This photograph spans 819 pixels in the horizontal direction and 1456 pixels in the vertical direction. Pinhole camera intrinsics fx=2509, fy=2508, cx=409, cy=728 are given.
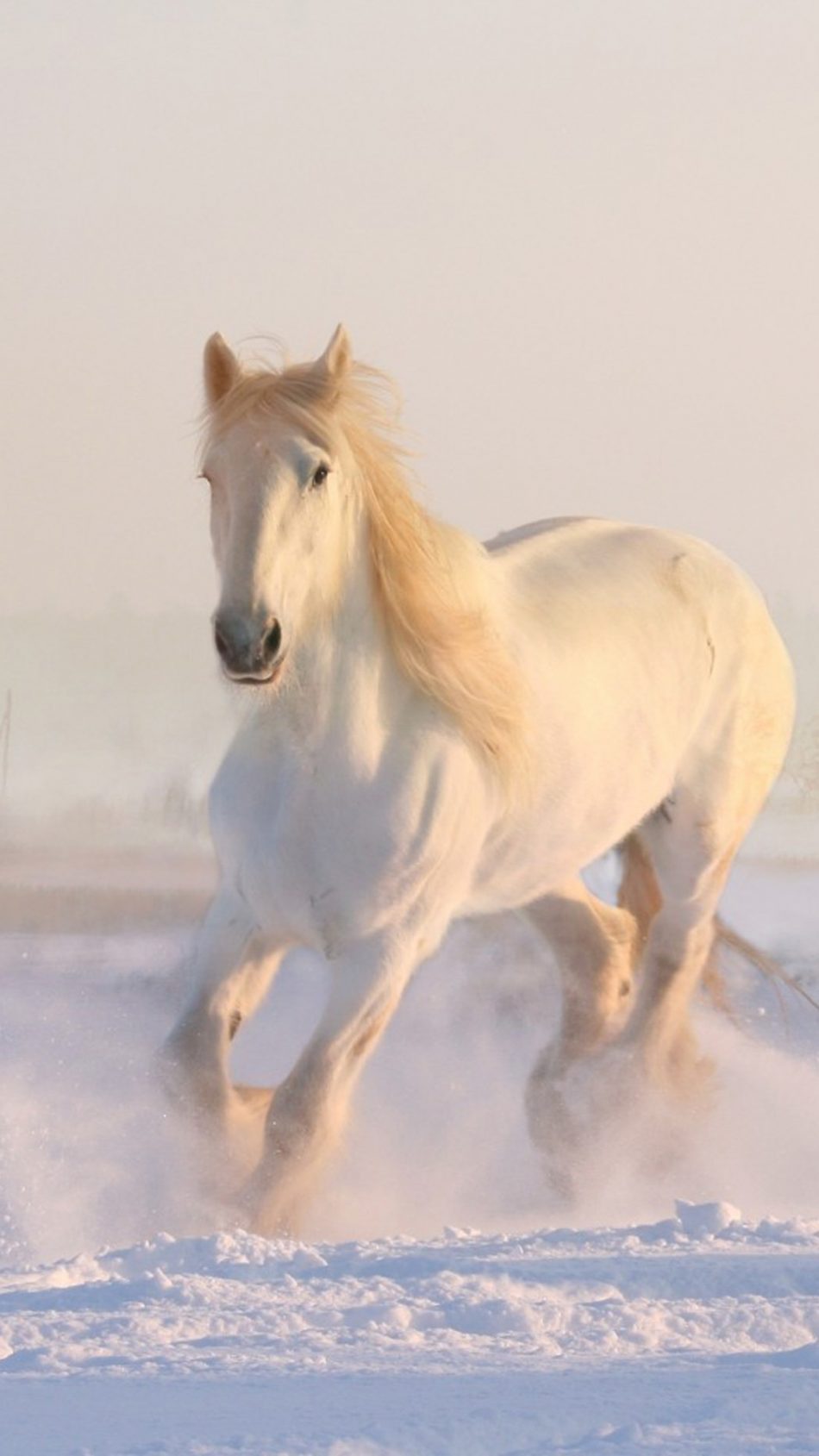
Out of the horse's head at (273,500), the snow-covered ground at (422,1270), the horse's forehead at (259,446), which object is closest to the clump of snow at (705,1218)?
the snow-covered ground at (422,1270)

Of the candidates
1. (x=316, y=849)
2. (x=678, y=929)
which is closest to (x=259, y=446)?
(x=316, y=849)

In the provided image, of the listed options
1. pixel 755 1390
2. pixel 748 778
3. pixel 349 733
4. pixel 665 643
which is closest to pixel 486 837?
pixel 349 733

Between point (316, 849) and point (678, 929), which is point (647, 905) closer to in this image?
point (678, 929)

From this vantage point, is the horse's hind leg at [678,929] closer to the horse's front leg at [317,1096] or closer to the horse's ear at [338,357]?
the horse's front leg at [317,1096]

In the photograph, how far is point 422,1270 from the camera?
502 centimetres

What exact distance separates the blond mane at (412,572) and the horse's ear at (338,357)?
0.02 meters

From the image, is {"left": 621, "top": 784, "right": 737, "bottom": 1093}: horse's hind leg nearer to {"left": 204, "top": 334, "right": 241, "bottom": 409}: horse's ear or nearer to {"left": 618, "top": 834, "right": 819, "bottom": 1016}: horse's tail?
{"left": 618, "top": 834, "right": 819, "bottom": 1016}: horse's tail

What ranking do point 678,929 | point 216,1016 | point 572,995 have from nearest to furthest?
point 216,1016, point 572,995, point 678,929

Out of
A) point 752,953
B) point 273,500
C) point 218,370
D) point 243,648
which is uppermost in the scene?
point 218,370

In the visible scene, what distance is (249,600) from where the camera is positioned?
517cm

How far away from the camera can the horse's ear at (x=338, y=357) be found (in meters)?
5.65

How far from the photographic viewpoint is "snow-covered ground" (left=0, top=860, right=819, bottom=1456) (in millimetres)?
3848

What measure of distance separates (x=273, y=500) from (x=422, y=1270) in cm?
162

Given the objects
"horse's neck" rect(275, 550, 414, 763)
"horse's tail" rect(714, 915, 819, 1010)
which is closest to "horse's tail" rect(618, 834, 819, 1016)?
"horse's tail" rect(714, 915, 819, 1010)
